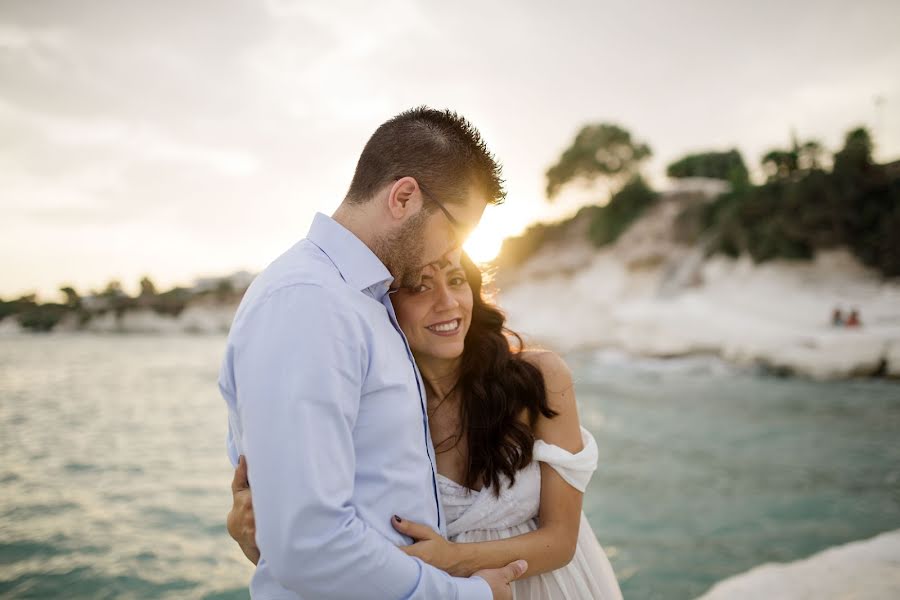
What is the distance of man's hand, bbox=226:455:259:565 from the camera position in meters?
1.89

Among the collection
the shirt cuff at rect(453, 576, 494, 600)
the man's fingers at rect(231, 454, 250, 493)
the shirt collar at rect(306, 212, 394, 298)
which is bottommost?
the shirt cuff at rect(453, 576, 494, 600)

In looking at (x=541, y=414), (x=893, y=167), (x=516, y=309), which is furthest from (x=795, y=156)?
(x=541, y=414)

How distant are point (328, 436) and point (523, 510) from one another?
1.35 metres

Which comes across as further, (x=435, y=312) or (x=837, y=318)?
(x=837, y=318)

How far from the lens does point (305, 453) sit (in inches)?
56.4

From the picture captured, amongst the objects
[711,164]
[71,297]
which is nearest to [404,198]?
[711,164]

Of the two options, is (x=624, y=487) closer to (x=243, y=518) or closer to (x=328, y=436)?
(x=243, y=518)

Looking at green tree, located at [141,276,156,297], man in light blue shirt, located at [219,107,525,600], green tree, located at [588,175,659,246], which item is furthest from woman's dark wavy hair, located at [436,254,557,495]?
green tree, located at [141,276,156,297]

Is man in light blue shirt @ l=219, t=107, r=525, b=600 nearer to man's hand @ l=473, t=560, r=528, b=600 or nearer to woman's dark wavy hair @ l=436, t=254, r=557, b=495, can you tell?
man's hand @ l=473, t=560, r=528, b=600

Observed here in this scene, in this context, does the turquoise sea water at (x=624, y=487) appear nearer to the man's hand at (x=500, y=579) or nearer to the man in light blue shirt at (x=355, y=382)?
the man's hand at (x=500, y=579)

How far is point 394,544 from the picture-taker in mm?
1737

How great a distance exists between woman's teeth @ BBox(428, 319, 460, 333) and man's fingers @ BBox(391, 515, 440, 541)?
0.89 metres

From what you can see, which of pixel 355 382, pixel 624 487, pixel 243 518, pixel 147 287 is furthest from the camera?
pixel 147 287

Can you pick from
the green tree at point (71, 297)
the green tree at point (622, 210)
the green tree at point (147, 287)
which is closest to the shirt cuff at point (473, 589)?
the green tree at point (622, 210)
